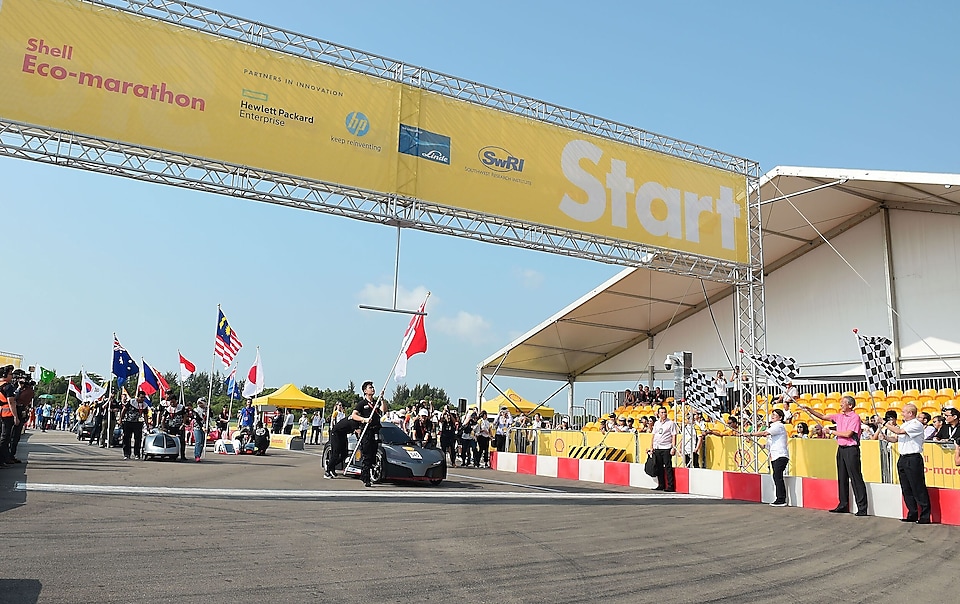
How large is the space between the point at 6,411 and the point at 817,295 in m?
24.7

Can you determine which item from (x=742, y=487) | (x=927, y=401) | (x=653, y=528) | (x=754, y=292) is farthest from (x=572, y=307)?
(x=653, y=528)

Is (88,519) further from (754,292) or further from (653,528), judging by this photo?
(754,292)

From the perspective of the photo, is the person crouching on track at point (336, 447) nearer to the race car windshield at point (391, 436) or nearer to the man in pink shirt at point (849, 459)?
the race car windshield at point (391, 436)

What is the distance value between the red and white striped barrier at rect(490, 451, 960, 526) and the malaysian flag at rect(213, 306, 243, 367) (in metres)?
11.2

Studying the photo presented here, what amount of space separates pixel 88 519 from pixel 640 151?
13632mm

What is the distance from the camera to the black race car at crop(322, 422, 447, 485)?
527 inches

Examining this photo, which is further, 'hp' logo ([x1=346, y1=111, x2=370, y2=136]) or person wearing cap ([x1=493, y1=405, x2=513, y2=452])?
person wearing cap ([x1=493, y1=405, x2=513, y2=452])

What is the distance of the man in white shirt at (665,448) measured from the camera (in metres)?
15.3

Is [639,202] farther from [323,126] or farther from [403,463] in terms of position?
[403,463]

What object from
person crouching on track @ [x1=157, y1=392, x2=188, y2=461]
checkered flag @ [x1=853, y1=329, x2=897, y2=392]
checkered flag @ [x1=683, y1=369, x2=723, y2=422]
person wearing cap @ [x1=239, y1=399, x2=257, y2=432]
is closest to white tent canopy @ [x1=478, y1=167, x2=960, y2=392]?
checkered flag @ [x1=683, y1=369, x2=723, y2=422]

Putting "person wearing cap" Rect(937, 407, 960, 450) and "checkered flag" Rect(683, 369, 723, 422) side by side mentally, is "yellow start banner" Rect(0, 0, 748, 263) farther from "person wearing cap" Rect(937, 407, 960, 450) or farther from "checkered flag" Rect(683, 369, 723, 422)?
"person wearing cap" Rect(937, 407, 960, 450)

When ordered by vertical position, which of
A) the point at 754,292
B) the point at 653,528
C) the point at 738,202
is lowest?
the point at 653,528

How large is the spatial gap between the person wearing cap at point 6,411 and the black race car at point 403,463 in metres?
5.63

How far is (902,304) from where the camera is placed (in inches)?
943
